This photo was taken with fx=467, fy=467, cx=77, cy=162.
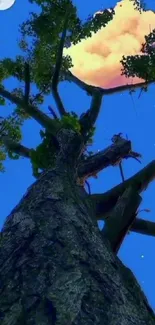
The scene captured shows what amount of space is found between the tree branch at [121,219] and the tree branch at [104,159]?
0.84 metres

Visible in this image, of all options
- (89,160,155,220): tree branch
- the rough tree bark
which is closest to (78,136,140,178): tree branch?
(89,160,155,220): tree branch

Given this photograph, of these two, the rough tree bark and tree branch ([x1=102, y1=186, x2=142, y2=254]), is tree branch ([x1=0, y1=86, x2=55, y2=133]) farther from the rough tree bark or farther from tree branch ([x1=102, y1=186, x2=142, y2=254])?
the rough tree bark

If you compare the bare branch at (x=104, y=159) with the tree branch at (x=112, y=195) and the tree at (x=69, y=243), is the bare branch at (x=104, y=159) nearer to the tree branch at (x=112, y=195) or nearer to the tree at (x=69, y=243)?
the tree at (x=69, y=243)

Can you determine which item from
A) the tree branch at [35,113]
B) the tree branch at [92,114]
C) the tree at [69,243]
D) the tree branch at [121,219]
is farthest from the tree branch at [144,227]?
the tree branch at [35,113]

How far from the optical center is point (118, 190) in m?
8.04

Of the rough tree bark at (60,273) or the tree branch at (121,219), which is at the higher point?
the tree branch at (121,219)

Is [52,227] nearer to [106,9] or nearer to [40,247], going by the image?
[40,247]

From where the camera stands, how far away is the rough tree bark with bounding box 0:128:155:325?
3.26 m

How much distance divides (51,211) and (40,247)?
866 millimetres

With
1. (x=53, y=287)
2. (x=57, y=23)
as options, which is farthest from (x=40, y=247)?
(x=57, y=23)

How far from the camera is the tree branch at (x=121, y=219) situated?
21.4 feet

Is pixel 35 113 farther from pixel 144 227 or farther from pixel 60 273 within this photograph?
pixel 60 273

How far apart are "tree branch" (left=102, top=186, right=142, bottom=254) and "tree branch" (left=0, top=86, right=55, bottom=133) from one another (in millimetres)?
2265

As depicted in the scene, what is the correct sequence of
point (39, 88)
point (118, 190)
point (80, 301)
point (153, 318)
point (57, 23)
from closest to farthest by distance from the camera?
1. point (80, 301)
2. point (153, 318)
3. point (118, 190)
4. point (57, 23)
5. point (39, 88)
